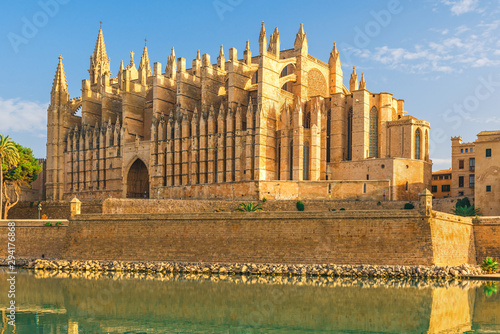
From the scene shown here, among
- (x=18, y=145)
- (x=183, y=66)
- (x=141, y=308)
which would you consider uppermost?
(x=183, y=66)

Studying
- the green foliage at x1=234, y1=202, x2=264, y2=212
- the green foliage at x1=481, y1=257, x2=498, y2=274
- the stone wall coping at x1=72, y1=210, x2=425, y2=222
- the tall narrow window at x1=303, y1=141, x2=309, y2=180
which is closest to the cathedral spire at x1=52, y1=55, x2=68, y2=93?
the tall narrow window at x1=303, y1=141, x2=309, y2=180

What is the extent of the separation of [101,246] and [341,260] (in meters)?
12.3

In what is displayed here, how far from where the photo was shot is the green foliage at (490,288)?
20594 millimetres

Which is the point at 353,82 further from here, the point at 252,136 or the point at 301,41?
the point at 252,136

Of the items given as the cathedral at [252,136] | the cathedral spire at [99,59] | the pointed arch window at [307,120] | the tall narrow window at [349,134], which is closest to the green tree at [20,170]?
the cathedral at [252,136]

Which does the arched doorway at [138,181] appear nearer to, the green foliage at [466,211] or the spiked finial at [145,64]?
the spiked finial at [145,64]

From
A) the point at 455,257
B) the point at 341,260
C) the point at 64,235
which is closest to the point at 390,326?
the point at 341,260

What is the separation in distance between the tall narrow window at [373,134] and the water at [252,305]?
18.2 meters

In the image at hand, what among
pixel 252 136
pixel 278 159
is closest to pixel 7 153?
pixel 252 136

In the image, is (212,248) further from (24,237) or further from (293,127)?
(293,127)

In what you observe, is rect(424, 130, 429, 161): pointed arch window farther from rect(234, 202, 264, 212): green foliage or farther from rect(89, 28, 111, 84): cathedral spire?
rect(89, 28, 111, 84): cathedral spire

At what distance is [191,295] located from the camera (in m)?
20.6

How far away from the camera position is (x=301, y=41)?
43688 mm

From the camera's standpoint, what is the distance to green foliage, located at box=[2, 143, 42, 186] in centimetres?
4031
